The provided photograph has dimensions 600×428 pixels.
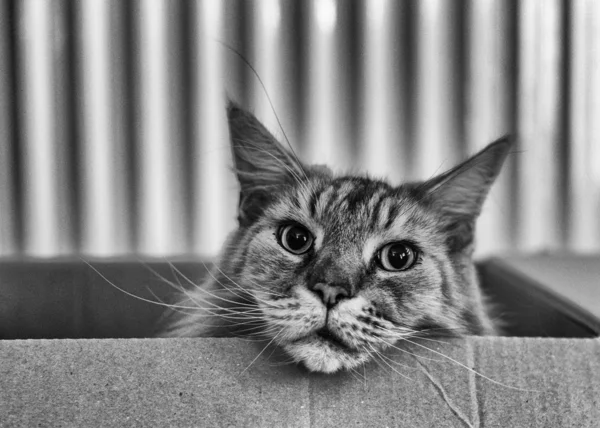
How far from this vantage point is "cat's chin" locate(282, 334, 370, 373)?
74 cm

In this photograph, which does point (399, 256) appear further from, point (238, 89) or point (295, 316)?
point (238, 89)

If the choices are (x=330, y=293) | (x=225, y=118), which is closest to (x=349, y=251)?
Result: (x=330, y=293)

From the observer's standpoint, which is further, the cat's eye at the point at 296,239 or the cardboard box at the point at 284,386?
the cat's eye at the point at 296,239

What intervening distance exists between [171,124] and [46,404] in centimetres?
153

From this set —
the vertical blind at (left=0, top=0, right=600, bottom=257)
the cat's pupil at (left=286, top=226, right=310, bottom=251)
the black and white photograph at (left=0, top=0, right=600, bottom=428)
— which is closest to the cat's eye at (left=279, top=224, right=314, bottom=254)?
the cat's pupil at (left=286, top=226, right=310, bottom=251)

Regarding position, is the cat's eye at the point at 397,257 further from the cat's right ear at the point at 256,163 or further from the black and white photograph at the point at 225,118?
the black and white photograph at the point at 225,118

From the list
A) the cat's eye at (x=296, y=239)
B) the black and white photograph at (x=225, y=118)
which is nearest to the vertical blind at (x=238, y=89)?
the black and white photograph at (x=225, y=118)

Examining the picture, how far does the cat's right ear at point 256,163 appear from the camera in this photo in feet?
3.31

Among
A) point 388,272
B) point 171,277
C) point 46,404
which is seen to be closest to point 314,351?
point 388,272

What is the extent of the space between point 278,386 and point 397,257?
32 cm

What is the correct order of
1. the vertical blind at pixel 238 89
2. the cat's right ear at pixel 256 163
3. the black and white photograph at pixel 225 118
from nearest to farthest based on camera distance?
1. the cat's right ear at pixel 256 163
2. the black and white photograph at pixel 225 118
3. the vertical blind at pixel 238 89

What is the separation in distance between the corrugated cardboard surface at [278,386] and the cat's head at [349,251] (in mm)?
52

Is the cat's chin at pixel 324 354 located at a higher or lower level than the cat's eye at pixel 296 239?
lower

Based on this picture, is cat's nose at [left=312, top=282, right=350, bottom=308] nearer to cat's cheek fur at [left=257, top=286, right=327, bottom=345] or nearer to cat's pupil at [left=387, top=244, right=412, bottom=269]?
cat's cheek fur at [left=257, top=286, right=327, bottom=345]
